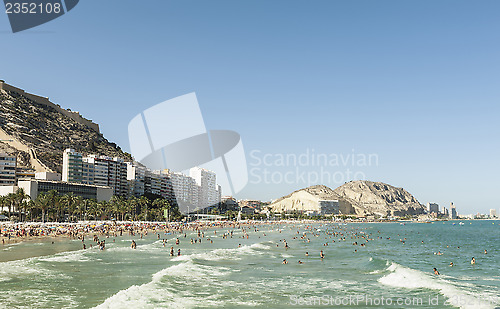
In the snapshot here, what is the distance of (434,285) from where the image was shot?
26.5 metres

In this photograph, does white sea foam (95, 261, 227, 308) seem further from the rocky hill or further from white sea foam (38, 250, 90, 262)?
the rocky hill

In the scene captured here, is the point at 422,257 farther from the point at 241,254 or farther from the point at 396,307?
the point at 396,307

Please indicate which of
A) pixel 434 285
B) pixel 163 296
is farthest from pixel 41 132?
pixel 434 285

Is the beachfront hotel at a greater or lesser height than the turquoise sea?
greater

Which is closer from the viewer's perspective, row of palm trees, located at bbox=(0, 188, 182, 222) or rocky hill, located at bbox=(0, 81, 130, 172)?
row of palm trees, located at bbox=(0, 188, 182, 222)

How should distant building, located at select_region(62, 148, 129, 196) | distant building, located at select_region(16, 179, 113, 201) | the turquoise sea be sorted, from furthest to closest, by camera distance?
1. distant building, located at select_region(62, 148, 129, 196)
2. distant building, located at select_region(16, 179, 113, 201)
3. the turquoise sea

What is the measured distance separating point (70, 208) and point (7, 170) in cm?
2208

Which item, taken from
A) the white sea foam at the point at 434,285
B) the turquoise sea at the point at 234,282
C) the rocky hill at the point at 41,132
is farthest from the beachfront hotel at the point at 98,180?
the white sea foam at the point at 434,285

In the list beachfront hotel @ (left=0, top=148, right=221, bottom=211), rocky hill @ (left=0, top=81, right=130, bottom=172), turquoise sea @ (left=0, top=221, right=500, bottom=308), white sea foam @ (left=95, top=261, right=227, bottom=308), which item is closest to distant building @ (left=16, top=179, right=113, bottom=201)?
beachfront hotel @ (left=0, top=148, right=221, bottom=211)

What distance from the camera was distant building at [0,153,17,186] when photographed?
9606 centimetres

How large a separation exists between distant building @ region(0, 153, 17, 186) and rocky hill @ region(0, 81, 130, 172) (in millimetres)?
11695

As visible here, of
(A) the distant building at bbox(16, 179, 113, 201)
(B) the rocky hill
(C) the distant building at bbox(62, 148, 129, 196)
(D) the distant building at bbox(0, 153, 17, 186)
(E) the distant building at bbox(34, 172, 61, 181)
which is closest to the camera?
(A) the distant building at bbox(16, 179, 113, 201)

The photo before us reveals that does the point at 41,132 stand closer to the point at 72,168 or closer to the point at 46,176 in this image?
the point at 72,168

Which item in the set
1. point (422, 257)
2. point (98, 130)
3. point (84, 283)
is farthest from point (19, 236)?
point (98, 130)
